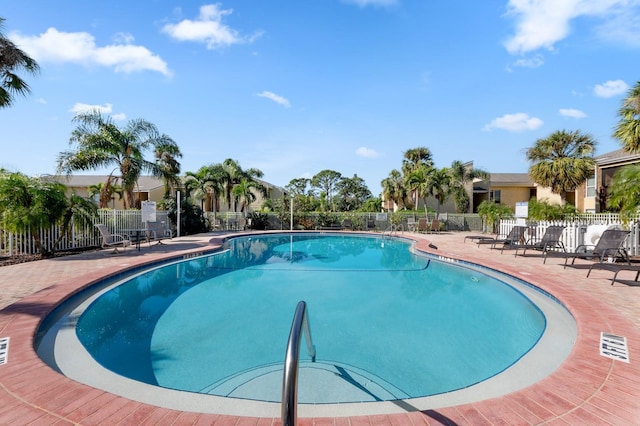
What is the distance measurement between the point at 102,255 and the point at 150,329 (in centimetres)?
723

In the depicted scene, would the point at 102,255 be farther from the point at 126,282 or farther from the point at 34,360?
the point at 34,360

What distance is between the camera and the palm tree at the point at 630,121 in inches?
456

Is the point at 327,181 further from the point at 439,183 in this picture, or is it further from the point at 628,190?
the point at 628,190

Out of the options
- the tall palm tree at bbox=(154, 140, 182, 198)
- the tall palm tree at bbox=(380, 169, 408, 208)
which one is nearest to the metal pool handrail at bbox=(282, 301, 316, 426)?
the tall palm tree at bbox=(154, 140, 182, 198)

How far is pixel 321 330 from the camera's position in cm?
520

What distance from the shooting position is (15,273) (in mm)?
7527

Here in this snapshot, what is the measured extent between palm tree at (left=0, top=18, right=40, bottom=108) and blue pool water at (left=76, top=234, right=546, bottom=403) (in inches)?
287

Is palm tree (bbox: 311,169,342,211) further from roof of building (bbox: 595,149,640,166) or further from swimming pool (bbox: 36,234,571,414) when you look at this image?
swimming pool (bbox: 36,234,571,414)

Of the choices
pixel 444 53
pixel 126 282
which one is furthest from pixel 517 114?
pixel 126 282

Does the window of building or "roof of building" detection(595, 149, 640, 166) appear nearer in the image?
"roof of building" detection(595, 149, 640, 166)

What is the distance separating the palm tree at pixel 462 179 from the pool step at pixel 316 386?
1140 inches

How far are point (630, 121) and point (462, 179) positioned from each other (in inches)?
769

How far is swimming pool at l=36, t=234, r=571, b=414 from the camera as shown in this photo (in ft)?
11.9

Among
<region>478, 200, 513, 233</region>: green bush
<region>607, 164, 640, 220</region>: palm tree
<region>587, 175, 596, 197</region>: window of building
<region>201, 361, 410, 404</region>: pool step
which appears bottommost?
<region>201, 361, 410, 404</region>: pool step
